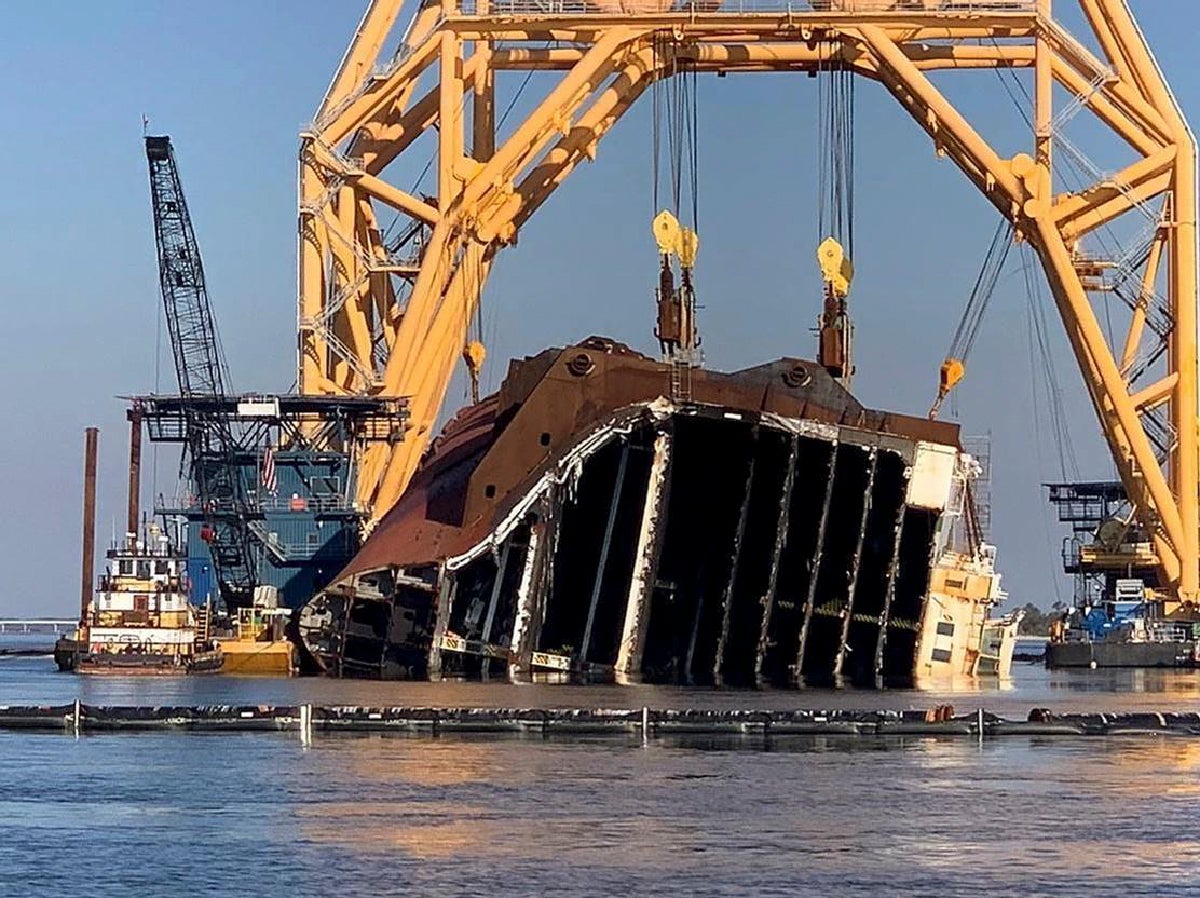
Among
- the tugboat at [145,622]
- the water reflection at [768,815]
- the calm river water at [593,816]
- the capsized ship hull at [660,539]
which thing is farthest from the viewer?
the tugboat at [145,622]

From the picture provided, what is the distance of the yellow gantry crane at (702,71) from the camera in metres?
76.5

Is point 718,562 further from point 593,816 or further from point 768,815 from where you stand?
point 593,816

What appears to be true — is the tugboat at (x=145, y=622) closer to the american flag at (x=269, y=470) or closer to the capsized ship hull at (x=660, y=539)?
the american flag at (x=269, y=470)

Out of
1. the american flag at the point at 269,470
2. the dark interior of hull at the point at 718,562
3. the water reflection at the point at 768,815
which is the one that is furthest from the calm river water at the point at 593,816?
the american flag at the point at 269,470

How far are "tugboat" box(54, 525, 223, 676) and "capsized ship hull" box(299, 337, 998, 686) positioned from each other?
946cm

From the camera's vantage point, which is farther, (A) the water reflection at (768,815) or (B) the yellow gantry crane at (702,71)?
(B) the yellow gantry crane at (702,71)

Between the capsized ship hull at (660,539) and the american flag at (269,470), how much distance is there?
46.4ft

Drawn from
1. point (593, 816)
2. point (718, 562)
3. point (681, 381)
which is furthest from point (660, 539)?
point (593, 816)

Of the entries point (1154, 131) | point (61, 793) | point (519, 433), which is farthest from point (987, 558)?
point (61, 793)

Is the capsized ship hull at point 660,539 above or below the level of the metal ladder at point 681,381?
below

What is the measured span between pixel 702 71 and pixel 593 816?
169 ft

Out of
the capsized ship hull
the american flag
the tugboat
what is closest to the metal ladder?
the capsized ship hull

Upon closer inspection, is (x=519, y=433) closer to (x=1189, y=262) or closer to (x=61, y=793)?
(x=1189, y=262)

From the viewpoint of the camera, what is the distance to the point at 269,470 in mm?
84625
